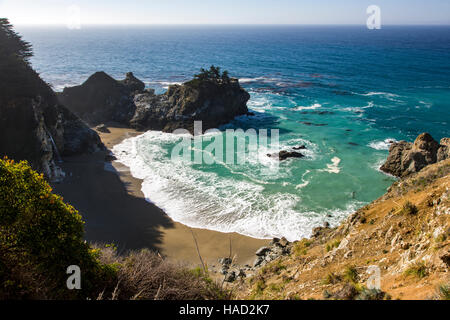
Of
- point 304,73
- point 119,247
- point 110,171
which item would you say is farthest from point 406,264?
point 304,73

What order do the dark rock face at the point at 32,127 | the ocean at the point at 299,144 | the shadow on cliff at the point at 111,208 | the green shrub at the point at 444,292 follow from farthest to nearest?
the dark rock face at the point at 32,127, the ocean at the point at 299,144, the shadow on cliff at the point at 111,208, the green shrub at the point at 444,292

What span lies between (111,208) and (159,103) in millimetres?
26886

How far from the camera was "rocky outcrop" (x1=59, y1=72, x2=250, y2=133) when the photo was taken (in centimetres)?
4475

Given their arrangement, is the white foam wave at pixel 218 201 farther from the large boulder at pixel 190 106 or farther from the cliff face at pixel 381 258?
the large boulder at pixel 190 106

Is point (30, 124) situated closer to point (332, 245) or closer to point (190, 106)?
point (190, 106)

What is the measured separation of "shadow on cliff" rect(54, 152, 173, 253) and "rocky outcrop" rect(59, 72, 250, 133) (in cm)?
1595

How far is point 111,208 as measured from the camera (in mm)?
23750

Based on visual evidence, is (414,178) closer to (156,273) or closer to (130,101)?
(156,273)

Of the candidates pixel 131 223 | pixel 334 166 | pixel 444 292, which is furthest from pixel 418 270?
pixel 334 166

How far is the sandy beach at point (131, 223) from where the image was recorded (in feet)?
63.5

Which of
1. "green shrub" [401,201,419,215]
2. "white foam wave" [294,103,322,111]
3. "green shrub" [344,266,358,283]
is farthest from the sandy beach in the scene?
"white foam wave" [294,103,322,111]

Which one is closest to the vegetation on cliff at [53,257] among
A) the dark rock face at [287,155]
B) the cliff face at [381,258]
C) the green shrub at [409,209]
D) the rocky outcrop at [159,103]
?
the cliff face at [381,258]

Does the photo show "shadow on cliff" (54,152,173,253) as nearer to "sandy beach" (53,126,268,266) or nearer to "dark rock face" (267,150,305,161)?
"sandy beach" (53,126,268,266)

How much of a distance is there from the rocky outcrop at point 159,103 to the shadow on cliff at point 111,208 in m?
16.0
